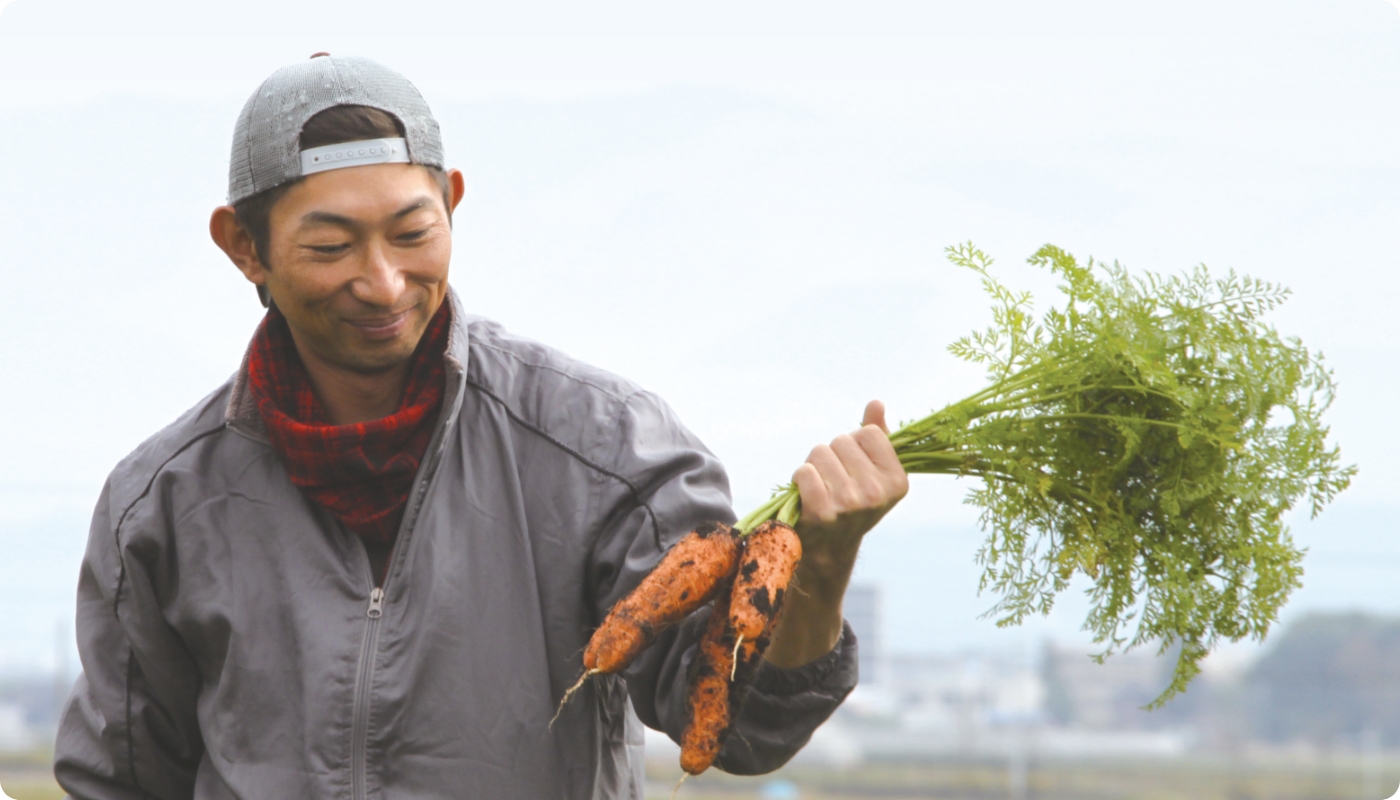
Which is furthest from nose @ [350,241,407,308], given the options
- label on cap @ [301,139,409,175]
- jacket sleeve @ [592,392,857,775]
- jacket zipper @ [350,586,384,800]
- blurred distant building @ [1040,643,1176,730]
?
blurred distant building @ [1040,643,1176,730]

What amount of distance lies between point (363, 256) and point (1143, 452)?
4.85 feet

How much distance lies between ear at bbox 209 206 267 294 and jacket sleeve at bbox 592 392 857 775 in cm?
76

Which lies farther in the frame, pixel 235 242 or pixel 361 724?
pixel 235 242

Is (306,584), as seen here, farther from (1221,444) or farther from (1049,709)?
(1049,709)

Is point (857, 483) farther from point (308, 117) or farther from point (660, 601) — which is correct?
point (308, 117)

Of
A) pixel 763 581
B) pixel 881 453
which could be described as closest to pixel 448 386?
pixel 763 581

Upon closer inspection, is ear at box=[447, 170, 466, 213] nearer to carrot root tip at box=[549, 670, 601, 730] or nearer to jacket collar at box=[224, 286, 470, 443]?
jacket collar at box=[224, 286, 470, 443]

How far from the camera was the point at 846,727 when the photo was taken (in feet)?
90.4

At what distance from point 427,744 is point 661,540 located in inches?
21.1

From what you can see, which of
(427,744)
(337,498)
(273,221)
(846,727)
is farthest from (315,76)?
(846,727)

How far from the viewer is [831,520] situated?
2232 mm

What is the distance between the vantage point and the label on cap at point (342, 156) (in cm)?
233

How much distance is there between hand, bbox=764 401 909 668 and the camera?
2230 mm

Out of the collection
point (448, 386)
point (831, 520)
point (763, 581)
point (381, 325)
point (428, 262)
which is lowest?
point (763, 581)
